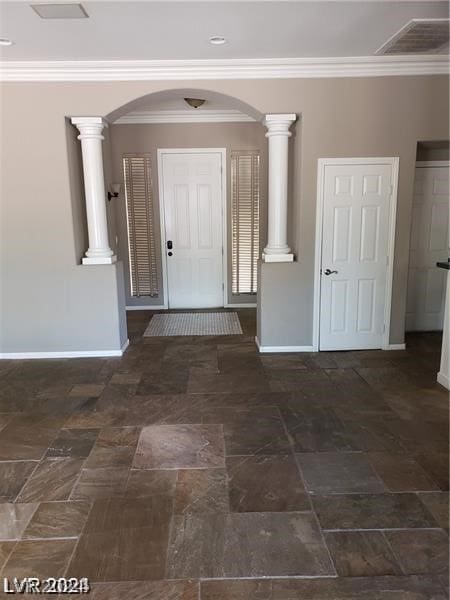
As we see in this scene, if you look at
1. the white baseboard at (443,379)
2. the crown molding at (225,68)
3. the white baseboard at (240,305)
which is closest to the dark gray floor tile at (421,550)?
the white baseboard at (443,379)

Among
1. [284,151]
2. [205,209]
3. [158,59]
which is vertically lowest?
[205,209]

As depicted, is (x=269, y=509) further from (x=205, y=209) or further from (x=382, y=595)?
(x=205, y=209)

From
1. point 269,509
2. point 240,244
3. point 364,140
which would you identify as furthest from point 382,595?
point 240,244

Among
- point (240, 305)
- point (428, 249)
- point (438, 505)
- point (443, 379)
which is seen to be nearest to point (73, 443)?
point (438, 505)

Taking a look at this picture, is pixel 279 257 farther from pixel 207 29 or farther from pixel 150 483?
pixel 150 483

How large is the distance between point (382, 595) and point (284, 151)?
3651 millimetres

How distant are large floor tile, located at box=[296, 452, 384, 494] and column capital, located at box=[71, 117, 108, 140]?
11.5ft

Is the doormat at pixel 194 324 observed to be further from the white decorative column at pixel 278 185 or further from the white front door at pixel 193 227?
the white decorative column at pixel 278 185

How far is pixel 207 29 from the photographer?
3117mm

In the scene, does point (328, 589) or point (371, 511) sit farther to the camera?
point (371, 511)

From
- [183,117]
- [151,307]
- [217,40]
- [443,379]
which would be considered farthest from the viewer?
[151,307]

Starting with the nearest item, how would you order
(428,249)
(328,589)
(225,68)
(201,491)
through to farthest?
A: (328,589) < (201,491) < (225,68) < (428,249)

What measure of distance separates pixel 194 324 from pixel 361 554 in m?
3.95

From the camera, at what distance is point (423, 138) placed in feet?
13.4
